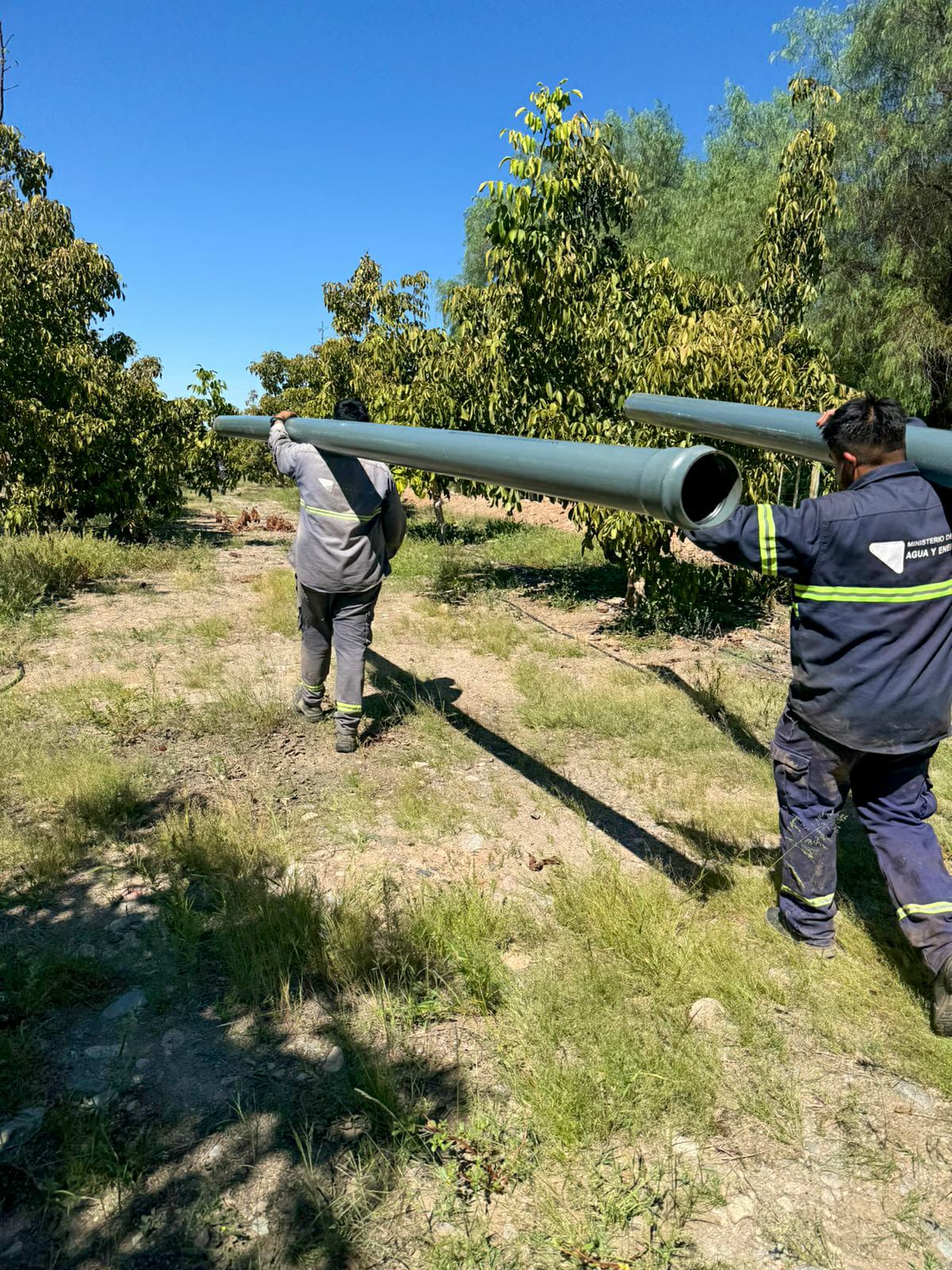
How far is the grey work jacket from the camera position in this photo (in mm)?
4477

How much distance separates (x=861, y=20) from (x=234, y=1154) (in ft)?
60.5

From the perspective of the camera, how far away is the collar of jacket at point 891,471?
8.00 feet

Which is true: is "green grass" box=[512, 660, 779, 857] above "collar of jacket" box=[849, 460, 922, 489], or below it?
below

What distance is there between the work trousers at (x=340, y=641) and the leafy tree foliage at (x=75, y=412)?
6927 mm

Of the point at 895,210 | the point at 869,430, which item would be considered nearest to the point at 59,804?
the point at 869,430

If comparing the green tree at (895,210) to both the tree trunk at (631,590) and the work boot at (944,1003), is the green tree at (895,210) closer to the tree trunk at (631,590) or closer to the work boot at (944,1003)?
the tree trunk at (631,590)

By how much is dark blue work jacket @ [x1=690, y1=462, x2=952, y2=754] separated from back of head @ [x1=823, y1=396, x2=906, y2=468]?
5cm

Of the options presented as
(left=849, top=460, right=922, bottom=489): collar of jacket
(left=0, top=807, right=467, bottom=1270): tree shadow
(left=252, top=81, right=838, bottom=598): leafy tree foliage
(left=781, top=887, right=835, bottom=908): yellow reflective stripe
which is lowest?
(left=0, top=807, right=467, bottom=1270): tree shadow

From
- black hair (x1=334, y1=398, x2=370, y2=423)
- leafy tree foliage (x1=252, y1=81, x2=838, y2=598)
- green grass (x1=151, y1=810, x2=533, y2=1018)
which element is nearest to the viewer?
green grass (x1=151, y1=810, x2=533, y2=1018)

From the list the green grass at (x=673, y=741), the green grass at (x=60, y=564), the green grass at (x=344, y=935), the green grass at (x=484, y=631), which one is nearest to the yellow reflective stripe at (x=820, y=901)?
the green grass at (x=673, y=741)

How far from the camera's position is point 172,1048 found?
7.68ft

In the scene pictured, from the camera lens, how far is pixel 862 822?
8.91 feet

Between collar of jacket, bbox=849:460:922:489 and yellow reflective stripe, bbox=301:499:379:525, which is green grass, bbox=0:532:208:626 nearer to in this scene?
yellow reflective stripe, bbox=301:499:379:525

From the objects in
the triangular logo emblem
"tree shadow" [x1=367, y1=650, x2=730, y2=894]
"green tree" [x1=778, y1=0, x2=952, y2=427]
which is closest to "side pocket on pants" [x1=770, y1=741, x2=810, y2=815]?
"tree shadow" [x1=367, y1=650, x2=730, y2=894]
